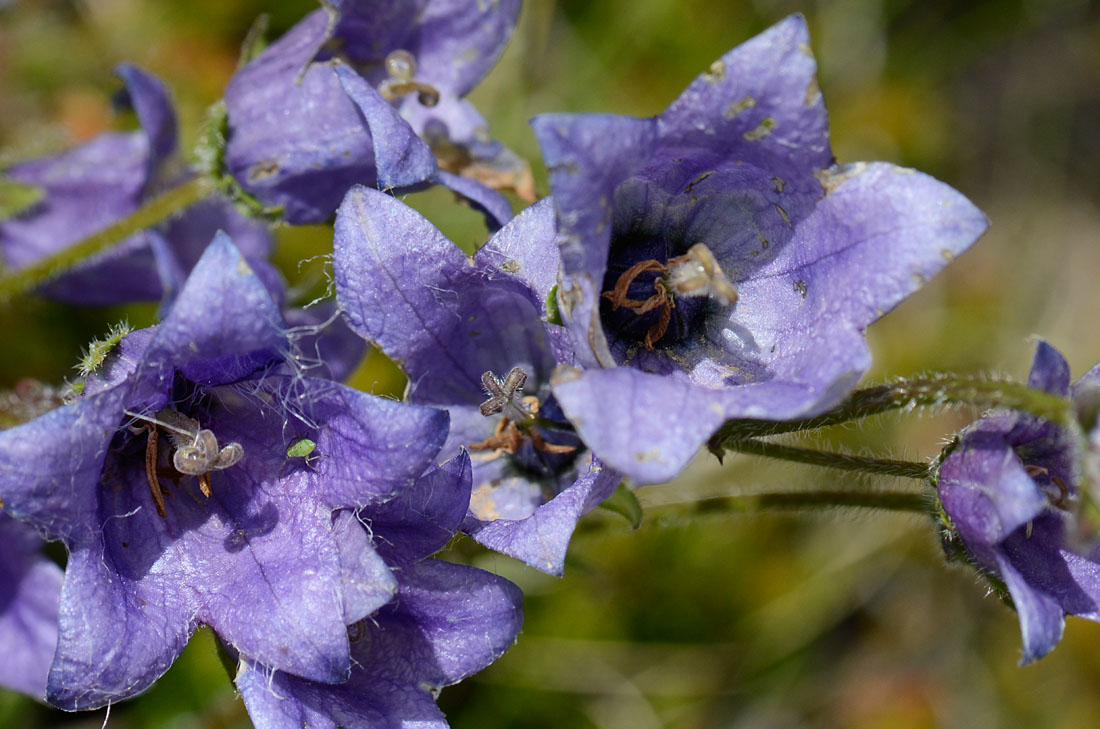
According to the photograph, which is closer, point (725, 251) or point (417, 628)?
point (417, 628)

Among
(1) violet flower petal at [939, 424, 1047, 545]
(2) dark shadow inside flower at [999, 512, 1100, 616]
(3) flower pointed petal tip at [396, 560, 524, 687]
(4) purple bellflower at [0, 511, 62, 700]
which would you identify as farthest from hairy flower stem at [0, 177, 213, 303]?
(2) dark shadow inside flower at [999, 512, 1100, 616]

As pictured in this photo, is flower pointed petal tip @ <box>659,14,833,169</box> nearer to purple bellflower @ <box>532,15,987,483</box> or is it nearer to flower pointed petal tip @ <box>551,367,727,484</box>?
purple bellflower @ <box>532,15,987,483</box>

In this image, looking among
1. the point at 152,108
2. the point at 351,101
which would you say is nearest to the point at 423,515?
the point at 351,101

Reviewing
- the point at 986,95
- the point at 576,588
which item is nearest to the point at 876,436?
the point at 576,588

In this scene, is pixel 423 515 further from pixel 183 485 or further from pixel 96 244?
pixel 96 244

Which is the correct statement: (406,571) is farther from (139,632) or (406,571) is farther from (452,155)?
(452,155)

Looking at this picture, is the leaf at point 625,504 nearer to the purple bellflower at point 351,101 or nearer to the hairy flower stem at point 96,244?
the purple bellflower at point 351,101
